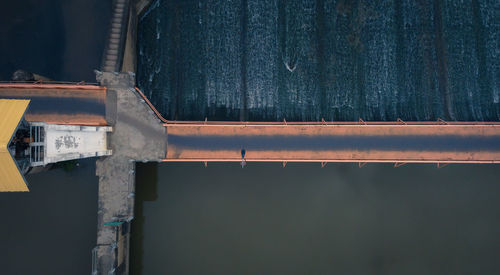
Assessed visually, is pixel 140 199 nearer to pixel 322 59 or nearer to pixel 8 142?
pixel 8 142

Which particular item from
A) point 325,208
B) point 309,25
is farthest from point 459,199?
point 309,25

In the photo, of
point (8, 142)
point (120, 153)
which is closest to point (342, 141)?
point (120, 153)

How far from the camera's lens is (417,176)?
20531 mm

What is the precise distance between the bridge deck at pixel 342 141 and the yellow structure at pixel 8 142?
8.52 meters

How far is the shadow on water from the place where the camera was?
787 inches

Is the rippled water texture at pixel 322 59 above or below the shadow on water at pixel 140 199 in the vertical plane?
above

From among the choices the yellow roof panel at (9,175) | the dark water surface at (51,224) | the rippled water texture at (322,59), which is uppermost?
the rippled water texture at (322,59)

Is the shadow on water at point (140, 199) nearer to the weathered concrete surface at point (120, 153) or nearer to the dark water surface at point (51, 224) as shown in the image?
the weathered concrete surface at point (120, 153)

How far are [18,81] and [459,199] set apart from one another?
→ 31.5 meters

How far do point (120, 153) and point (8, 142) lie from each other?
818 centimetres

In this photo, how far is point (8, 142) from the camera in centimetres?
959

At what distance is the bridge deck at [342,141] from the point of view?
1831 centimetres

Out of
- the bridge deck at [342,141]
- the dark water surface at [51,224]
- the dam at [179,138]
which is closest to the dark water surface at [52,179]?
the dark water surface at [51,224]

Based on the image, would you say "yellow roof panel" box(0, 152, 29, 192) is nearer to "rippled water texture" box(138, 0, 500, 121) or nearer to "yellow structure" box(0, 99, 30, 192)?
"yellow structure" box(0, 99, 30, 192)
